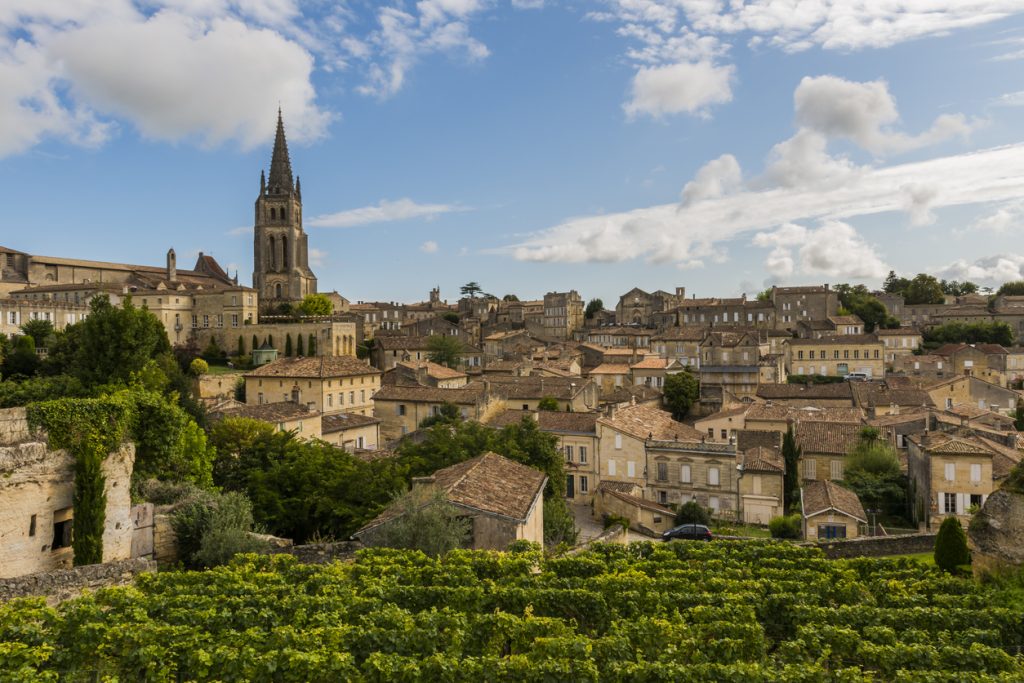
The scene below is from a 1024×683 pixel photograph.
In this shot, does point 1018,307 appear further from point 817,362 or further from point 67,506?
point 67,506

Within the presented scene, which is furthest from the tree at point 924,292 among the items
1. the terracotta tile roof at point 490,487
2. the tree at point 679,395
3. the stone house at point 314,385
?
the terracotta tile roof at point 490,487

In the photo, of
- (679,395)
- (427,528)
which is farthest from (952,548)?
(679,395)

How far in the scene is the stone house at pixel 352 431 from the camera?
37.2 metres

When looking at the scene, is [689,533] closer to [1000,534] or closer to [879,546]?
[879,546]

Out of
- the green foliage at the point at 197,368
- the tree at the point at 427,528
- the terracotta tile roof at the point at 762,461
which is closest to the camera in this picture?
the tree at the point at 427,528

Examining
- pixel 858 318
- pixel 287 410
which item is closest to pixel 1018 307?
pixel 858 318

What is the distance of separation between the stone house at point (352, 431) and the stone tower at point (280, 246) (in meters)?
49.4

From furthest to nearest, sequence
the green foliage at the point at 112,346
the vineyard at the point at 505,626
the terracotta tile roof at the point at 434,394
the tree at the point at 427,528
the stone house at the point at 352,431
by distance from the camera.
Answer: the terracotta tile roof at the point at 434,394 < the stone house at the point at 352,431 < the green foliage at the point at 112,346 < the tree at the point at 427,528 < the vineyard at the point at 505,626

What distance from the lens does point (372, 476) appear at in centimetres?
2273

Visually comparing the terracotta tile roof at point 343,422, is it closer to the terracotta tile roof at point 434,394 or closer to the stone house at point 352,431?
the stone house at point 352,431

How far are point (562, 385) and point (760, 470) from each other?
18.3 m

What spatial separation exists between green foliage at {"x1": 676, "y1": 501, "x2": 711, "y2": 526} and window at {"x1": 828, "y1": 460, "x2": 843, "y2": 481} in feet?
29.6

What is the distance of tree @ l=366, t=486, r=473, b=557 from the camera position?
16000mm

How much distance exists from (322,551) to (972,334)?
86.6m
